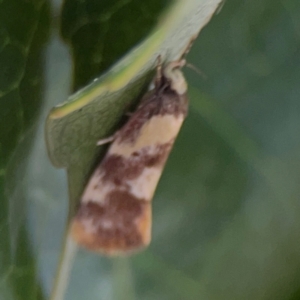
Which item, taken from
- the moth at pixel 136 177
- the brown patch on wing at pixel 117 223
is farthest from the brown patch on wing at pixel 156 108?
the brown patch on wing at pixel 117 223

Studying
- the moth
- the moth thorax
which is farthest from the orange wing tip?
the moth thorax

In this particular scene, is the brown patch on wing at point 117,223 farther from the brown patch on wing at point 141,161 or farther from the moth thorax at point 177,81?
the moth thorax at point 177,81

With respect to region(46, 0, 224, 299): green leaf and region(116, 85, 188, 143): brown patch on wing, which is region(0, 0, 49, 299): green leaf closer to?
region(46, 0, 224, 299): green leaf

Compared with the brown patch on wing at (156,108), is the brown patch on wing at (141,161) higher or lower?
lower

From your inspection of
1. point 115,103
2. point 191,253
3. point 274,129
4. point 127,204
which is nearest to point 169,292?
point 191,253

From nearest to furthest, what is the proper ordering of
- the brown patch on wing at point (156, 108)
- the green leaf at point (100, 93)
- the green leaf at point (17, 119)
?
the green leaf at point (100, 93) < the green leaf at point (17, 119) < the brown patch on wing at point (156, 108)

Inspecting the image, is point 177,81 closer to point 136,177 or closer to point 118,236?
point 136,177

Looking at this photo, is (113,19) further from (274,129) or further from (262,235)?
(262,235)

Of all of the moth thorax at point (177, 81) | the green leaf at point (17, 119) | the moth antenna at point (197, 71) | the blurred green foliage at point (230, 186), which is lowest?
the blurred green foliage at point (230, 186)
